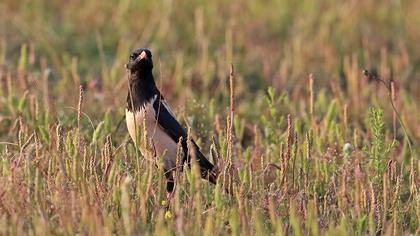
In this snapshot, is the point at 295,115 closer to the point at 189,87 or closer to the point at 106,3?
the point at 189,87

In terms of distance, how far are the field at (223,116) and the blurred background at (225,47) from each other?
0.02 m

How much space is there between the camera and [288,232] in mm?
4586

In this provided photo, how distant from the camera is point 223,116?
7.20 meters

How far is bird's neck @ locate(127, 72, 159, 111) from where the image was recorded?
18.3 feet

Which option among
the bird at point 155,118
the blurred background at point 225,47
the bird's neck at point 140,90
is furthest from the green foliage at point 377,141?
the blurred background at point 225,47

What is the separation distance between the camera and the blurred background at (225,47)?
314 inches

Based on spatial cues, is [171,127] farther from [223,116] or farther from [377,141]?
[223,116]

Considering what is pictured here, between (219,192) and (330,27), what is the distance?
609cm

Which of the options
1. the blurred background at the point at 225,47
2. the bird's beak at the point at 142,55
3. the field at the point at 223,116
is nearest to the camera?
the field at the point at 223,116

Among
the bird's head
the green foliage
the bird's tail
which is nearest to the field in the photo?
the green foliage

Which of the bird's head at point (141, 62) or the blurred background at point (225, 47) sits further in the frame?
the blurred background at point (225, 47)

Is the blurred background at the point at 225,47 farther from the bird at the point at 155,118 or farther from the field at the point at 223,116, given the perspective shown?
the bird at the point at 155,118

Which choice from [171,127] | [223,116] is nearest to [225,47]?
[223,116]

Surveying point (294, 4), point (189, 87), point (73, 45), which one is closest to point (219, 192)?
point (189, 87)
